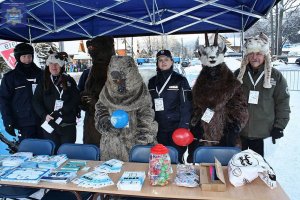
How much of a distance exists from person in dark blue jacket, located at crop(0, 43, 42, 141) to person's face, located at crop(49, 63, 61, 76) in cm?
36

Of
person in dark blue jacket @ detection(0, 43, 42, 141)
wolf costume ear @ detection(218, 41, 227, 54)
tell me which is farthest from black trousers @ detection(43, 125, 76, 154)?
wolf costume ear @ detection(218, 41, 227, 54)

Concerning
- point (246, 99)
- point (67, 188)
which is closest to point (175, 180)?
point (67, 188)

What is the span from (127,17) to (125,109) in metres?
1.66

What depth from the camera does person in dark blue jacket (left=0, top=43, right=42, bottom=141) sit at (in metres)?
3.39

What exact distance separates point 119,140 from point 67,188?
0.81 m

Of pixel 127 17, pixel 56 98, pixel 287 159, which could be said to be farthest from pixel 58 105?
pixel 287 159

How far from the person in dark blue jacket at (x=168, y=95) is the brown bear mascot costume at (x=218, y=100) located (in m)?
0.17

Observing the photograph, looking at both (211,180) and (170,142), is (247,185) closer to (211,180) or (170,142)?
(211,180)

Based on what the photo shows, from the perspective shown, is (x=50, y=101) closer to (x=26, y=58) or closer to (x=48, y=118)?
(x=48, y=118)

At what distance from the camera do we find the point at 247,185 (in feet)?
6.06

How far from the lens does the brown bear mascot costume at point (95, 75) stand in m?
3.10

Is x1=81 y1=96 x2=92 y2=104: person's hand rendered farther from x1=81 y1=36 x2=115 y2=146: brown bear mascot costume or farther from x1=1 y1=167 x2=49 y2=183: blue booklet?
x1=1 y1=167 x2=49 y2=183: blue booklet

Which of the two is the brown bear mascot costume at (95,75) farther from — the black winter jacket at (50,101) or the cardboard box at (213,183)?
the cardboard box at (213,183)

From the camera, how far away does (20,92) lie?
3.41 m
